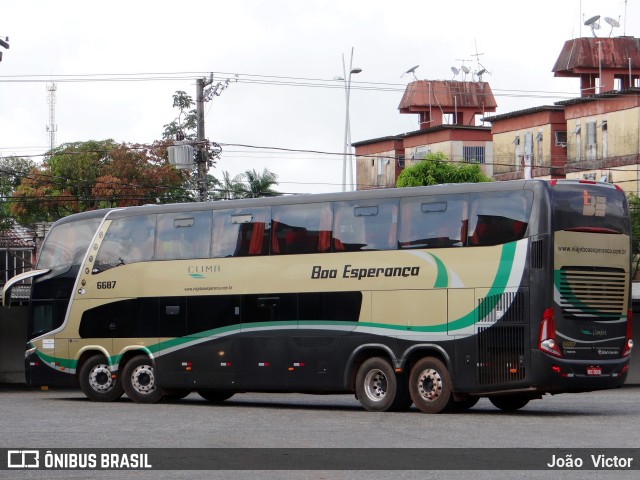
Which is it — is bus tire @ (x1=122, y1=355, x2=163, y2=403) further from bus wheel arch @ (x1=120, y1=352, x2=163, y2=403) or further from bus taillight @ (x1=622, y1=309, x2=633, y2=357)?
bus taillight @ (x1=622, y1=309, x2=633, y2=357)

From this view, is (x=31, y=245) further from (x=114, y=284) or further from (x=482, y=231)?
(x=482, y=231)

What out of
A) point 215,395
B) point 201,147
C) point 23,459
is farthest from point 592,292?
point 201,147

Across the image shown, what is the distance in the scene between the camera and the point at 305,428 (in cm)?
1984

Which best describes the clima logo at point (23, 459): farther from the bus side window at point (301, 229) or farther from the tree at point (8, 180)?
the tree at point (8, 180)

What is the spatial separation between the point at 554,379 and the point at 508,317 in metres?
1.27

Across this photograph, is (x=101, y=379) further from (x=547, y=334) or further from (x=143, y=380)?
(x=547, y=334)

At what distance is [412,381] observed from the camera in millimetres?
24031

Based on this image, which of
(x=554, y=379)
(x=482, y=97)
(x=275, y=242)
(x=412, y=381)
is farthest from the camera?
(x=482, y=97)

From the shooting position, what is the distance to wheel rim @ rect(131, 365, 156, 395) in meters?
28.1

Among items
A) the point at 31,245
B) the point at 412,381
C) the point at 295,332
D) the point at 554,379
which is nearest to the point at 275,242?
the point at 295,332

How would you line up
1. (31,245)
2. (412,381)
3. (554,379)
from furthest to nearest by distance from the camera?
(31,245) < (412,381) < (554,379)

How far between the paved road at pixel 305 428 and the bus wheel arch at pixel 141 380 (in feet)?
0.99

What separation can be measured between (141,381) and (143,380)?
6 centimetres

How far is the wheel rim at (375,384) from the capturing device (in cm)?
2441
